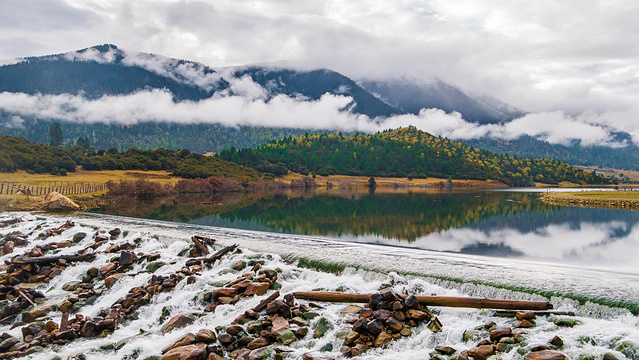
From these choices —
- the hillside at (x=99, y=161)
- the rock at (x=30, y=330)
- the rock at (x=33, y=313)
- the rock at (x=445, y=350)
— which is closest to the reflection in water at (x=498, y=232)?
the rock at (x=445, y=350)

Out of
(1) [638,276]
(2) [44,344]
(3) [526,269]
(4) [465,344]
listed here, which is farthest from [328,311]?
(1) [638,276]

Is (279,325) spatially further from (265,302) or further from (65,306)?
(65,306)

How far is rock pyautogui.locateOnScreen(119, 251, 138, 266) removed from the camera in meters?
21.3

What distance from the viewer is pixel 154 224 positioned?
3584cm

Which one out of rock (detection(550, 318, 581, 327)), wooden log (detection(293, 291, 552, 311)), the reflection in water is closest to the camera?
rock (detection(550, 318, 581, 327))

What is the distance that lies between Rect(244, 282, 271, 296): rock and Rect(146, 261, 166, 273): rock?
686 centimetres

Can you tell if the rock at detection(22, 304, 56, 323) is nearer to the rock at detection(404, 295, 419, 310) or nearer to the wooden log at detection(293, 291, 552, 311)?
the wooden log at detection(293, 291, 552, 311)

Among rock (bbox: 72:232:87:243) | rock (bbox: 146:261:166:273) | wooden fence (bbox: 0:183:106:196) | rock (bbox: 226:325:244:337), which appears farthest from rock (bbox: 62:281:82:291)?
wooden fence (bbox: 0:183:106:196)

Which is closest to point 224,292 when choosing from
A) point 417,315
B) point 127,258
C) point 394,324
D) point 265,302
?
point 265,302

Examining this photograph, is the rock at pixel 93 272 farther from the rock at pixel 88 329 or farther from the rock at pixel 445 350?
the rock at pixel 445 350

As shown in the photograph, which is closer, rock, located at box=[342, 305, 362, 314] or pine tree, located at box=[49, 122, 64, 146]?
rock, located at box=[342, 305, 362, 314]

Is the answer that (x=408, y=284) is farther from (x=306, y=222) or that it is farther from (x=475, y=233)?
(x=306, y=222)

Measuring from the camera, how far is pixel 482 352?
35.8ft

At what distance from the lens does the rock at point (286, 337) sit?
12766 millimetres
